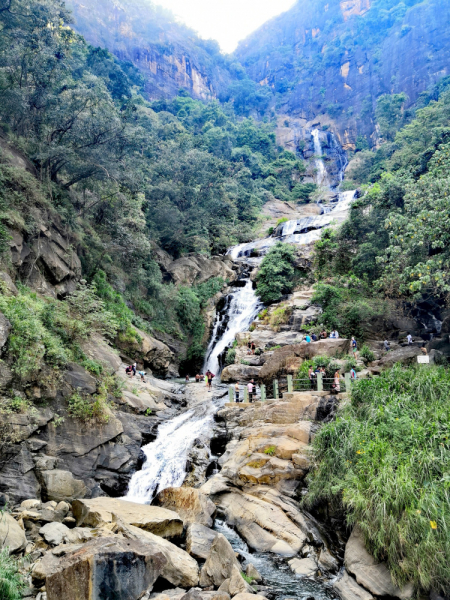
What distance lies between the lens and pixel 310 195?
55.8m

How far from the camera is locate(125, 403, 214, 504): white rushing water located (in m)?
12.5

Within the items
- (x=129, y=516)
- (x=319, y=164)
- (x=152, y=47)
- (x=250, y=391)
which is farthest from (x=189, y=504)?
(x=152, y=47)

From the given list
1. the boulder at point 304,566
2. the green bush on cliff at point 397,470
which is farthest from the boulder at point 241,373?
the boulder at point 304,566

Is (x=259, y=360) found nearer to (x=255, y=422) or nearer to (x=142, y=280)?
(x=255, y=422)

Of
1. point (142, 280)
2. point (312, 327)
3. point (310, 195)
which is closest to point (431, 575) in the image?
point (312, 327)

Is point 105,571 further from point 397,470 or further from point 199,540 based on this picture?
point 397,470

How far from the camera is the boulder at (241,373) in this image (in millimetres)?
19562

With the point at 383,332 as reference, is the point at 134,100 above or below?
above

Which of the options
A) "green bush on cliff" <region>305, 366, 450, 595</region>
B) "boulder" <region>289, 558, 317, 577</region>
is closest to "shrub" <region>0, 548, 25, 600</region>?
"boulder" <region>289, 558, 317, 577</region>

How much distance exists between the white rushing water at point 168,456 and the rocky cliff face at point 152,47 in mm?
69466

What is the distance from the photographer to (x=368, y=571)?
7184 mm

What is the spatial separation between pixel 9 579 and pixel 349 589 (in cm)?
591

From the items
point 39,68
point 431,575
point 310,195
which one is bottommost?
Result: point 431,575

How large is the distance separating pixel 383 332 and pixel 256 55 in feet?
337
